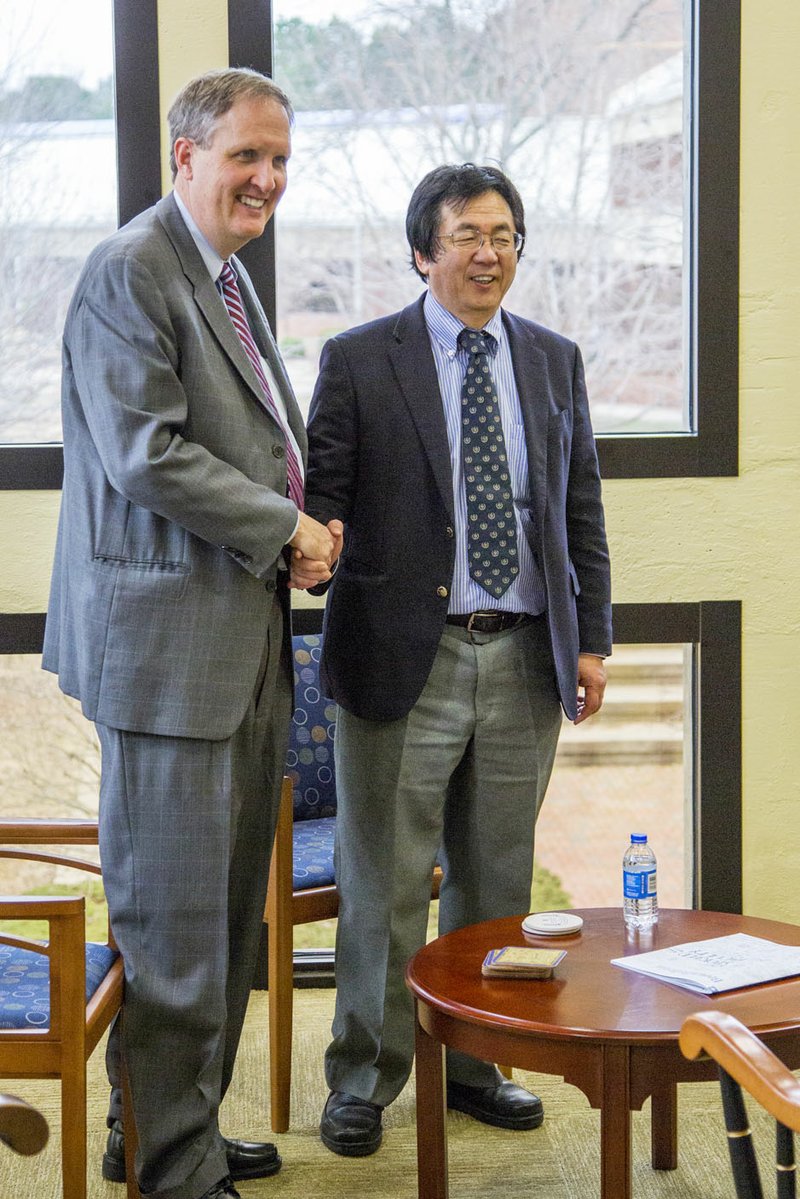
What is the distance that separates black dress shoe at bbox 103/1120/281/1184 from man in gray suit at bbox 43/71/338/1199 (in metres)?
0.25

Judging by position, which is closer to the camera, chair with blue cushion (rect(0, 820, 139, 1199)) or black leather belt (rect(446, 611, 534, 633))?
chair with blue cushion (rect(0, 820, 139, 1199))

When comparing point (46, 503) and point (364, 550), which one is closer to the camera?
point (364, 550)

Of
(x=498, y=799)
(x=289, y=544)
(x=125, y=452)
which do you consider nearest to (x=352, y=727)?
(x=498, y=799)

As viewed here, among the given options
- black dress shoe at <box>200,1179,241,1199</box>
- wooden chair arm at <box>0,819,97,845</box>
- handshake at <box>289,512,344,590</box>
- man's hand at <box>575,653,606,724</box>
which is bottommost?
black dress shoe at <box>200,1179,241,1199</box>

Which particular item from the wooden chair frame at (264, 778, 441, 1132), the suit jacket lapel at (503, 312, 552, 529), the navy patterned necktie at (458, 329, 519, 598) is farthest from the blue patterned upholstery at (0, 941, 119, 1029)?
the suit jacket lapel at (503, 312, 552, 529)

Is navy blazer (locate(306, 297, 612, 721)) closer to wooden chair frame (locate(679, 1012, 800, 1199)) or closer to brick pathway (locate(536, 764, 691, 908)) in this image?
brick pathway (locate(536, 764, 691, 908))

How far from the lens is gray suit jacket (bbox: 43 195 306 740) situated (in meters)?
2.00

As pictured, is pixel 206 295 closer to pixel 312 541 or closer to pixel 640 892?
pixel 312 541

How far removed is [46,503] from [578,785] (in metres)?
1.49

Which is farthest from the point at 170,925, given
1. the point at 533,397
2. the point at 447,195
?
the point at 447,195

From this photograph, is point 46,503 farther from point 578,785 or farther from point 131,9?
point 578,785

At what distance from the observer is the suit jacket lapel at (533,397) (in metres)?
2.51

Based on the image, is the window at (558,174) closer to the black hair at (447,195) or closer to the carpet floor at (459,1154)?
the black hair at (447,195)

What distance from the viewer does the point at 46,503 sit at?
3111 mm
